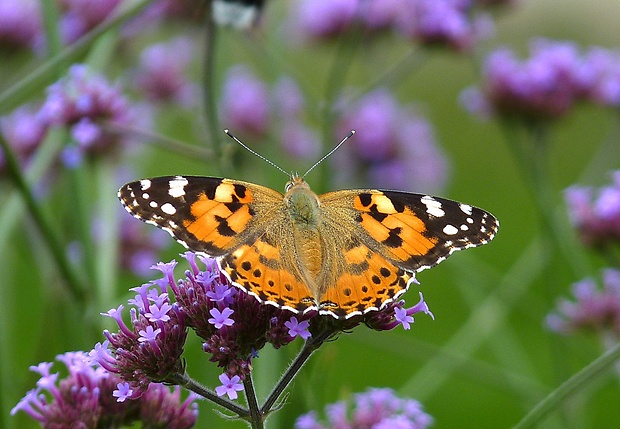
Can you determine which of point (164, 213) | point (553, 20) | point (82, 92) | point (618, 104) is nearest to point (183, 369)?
point (164, 213)

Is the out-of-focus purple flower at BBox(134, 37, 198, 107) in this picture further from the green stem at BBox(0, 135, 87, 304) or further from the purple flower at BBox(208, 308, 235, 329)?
the purple flower at BBox(208, 308, 235, 329)

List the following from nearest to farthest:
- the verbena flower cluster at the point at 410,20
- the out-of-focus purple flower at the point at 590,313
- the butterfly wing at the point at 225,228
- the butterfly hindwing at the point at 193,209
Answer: the butterfly wing at the point at 225,228, the butterfly hindwing at the point at 193,209, the out-of-focus purple flower at the point at 590,313, the verbena flower cluster at the point at 410,20

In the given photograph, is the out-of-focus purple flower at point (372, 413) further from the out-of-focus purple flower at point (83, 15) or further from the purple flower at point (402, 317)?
the out-of-focus purple flower at point (83, 15)

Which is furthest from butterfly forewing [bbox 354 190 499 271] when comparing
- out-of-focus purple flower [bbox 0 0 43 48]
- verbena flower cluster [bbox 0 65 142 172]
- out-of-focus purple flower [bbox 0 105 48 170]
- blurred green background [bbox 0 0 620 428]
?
out-of-focus purple flower [bbox 0 0 43 48]

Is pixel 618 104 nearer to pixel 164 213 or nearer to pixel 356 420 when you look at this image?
pixel 356 420

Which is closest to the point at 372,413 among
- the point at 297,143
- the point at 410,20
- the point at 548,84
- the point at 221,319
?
the point at 221,319

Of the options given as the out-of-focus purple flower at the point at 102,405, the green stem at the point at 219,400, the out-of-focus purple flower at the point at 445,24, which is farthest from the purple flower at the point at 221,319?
the out-of-focus purple flower at the point at 445,24

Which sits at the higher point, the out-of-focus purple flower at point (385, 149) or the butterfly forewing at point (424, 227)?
the butterfly forewing at point (424, 227)
